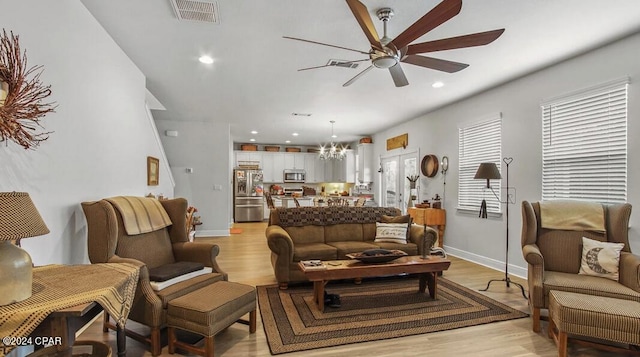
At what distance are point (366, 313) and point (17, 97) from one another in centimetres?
300

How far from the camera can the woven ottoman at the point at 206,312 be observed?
6.92ft

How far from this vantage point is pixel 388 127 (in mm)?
7703

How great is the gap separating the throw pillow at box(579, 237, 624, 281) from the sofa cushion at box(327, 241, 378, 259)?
208 cm

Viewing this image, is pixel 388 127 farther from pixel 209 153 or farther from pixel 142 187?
pixel 142 187

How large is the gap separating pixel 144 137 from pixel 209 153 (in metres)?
3.11

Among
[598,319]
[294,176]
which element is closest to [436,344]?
[598,319]

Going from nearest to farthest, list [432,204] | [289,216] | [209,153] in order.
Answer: [289,216]
[432,204]
[209,153]

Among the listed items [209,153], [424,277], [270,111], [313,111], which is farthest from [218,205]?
[424,277]

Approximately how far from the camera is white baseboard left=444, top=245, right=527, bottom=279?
4164 millimetres

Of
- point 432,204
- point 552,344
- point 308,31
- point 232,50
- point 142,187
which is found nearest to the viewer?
point 552,344

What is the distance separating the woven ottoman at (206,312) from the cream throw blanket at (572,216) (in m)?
3.03

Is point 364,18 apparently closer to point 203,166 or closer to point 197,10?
point 197,10

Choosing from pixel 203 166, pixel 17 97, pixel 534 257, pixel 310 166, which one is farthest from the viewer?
pixel 310 166

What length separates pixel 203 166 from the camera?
23.6ft
